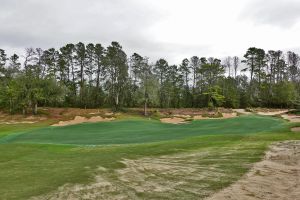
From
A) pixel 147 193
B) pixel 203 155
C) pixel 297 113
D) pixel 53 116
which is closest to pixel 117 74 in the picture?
pixel 53 116

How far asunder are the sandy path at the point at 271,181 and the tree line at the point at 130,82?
5848cm

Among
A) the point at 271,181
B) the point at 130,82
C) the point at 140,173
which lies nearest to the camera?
the point at 271,181

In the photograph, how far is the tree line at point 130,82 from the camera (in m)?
73.9

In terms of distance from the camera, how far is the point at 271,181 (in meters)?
12.8

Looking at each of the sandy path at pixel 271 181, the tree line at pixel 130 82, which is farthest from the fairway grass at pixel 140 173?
the tree line at pixel 130 82

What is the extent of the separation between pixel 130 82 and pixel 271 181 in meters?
80.6

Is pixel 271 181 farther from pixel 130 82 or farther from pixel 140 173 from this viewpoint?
pixel 130 82

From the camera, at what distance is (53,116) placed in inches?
2579

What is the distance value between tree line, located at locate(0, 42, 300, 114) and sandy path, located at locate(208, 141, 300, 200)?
5848cm

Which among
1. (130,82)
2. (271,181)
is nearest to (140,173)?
(271,181)

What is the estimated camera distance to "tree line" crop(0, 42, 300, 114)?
7394cm

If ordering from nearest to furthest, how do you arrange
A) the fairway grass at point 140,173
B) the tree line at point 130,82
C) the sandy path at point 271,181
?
the sandy path at point 271,181
the fairway grass at point 140,173
the tree line at point 130,82

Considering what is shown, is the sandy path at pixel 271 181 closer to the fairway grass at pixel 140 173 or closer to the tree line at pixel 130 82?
the fairway grass at pixel 140 173

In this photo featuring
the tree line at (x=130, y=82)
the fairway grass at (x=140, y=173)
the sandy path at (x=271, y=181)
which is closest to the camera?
the sandy path at (x=271, y=181)
